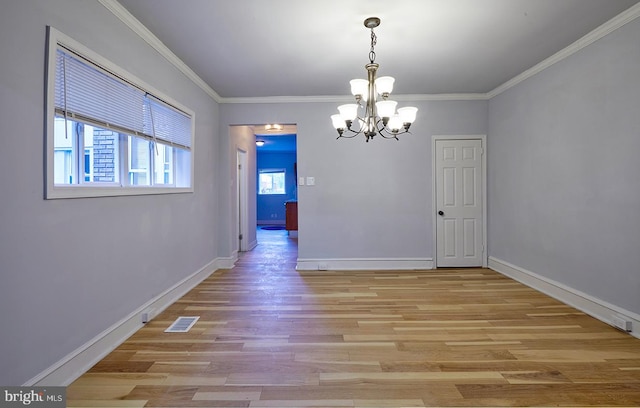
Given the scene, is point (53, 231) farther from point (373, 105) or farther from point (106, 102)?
point (373, 105)

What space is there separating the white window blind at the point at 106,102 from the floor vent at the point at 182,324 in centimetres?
173

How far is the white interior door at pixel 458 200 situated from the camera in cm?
501

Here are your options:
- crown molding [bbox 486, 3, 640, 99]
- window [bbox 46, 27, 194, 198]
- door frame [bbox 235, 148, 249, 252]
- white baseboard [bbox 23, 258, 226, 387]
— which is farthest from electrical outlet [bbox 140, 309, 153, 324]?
crown molding [bbox 486, 3, 640, 99]

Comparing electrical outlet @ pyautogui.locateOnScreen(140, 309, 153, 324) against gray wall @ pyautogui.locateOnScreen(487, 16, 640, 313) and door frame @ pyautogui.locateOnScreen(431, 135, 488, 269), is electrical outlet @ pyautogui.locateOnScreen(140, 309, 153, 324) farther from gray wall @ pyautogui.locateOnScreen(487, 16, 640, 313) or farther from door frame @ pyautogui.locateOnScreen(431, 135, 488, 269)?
gray wall @ pyautogui.locateOnScreen(487, 16, 640, 313)

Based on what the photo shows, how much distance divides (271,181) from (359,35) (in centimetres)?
884

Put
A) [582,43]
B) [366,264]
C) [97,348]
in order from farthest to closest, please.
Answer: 1. [366,264]
2. [582,43]
3. [97,348]

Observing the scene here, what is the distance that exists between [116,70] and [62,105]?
0.64m

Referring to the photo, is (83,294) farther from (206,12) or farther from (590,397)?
(590,397)

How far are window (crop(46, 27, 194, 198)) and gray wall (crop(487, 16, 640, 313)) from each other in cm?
417

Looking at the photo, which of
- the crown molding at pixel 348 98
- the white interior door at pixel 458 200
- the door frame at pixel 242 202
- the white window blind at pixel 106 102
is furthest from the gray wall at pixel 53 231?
the white interior door at pixel 458 200

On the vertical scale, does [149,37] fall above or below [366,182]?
above

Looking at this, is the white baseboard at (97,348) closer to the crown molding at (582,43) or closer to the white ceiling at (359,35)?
the white ceiling at (359,35)

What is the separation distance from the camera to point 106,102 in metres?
2.40

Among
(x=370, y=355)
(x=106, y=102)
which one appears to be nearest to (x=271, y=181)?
(x=106, y=102)
